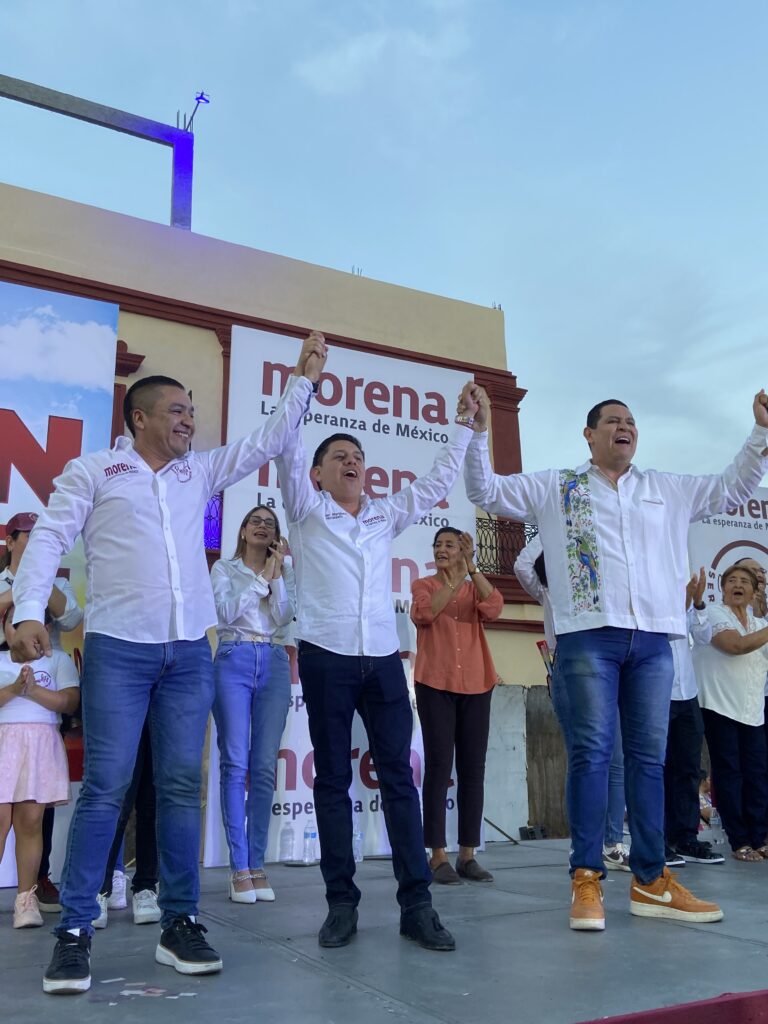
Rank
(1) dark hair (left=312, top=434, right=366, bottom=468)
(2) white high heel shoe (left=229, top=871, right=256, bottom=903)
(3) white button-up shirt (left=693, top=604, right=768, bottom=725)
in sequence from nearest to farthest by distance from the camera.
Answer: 1. (1) dark hair (left=312, top=434, right=366, bottom=468)
2. (2) white high heel shoe (left=229, top=871, right=256, bottom=903)
3. (3) white button-up shirt (left=693, top=604, right=768, bottom=725)

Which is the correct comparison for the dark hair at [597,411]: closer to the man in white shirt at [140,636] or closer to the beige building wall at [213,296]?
the man in white shirt at [140,636]

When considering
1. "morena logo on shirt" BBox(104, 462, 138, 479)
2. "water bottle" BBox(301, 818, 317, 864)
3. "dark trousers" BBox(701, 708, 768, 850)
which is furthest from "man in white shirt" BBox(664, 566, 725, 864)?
"morena logo on shirt" BBox(104, 462, 138, 479)

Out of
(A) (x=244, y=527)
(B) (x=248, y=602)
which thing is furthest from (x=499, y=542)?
(B) (x=248, y=602)

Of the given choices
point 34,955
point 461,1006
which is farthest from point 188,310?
point 461,1006

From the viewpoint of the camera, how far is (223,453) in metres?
3.04

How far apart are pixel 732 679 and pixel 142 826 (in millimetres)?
3495

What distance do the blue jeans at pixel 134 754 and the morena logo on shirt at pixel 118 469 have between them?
0.50 metres

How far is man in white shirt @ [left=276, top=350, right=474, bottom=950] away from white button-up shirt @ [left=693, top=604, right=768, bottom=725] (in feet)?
9.43

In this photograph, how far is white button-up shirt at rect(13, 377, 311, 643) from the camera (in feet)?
8.60

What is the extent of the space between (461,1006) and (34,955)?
58.2 inches

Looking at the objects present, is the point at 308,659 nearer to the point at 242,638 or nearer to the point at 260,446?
the point at 260,446

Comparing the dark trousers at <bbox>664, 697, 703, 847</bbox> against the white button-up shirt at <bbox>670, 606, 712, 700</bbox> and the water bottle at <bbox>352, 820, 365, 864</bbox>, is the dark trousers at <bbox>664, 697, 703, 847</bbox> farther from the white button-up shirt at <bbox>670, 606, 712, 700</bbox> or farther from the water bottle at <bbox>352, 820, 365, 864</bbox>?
the water bottle at <bbox>352, 820, 365, 864</bbox>

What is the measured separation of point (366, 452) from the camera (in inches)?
207

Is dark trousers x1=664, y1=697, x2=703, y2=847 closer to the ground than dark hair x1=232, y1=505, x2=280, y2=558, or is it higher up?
closer to the ground
